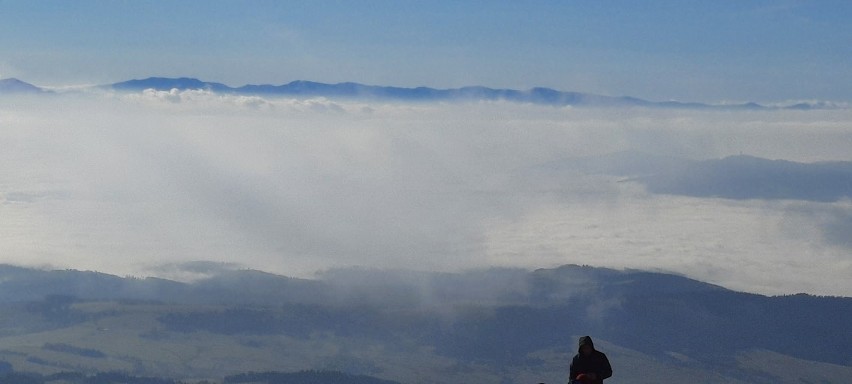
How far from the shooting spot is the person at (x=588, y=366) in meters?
33.0

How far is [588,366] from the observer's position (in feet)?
109

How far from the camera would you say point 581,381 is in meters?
33.0

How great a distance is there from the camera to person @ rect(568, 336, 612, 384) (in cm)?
3297

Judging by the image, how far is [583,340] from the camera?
109 feet

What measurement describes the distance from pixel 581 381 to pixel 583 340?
49.5 inches
